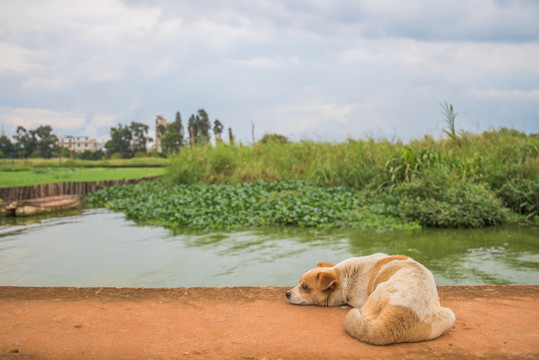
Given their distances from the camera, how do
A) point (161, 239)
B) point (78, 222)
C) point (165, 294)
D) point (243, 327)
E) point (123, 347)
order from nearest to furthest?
point (123, 347) → point (243, 327) → point (165, 294) → point (161, 239) → point (78, 222)

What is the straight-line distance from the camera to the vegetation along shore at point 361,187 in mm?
9555

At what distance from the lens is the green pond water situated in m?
6.36

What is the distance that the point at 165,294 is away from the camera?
3.96 metres

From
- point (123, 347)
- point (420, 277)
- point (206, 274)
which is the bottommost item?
point (206, 274)

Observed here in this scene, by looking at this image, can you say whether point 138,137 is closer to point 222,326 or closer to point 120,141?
point 120,141

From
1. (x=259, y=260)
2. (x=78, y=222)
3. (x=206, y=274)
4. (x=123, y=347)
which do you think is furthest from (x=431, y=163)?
(x=123, y=347)

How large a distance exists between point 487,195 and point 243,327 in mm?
8204

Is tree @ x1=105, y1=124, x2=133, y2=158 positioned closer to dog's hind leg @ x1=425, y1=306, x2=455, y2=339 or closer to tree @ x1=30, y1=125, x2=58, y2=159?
tree @ x1=30, y1=125, x2=58, y2=159

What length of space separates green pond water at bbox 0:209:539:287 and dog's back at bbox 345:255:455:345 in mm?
3158

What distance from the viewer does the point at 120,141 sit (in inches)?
2014

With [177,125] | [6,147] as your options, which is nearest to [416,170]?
[6,147]

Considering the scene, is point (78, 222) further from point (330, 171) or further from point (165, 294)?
→ point (165, 294)

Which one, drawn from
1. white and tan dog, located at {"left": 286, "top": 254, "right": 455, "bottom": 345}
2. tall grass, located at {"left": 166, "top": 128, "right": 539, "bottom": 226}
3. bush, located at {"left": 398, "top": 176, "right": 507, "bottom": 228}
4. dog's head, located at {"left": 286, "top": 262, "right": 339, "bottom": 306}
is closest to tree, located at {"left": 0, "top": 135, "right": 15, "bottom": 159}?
tall grass, located at {"left": 166, "top": 128, "right": 539, "bottom": 226}

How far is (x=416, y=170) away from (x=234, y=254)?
5.77 m
